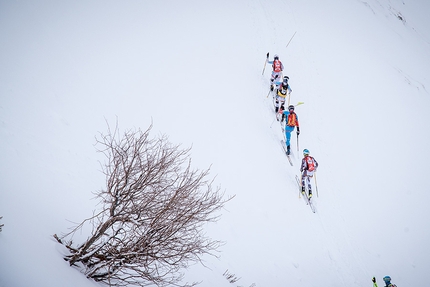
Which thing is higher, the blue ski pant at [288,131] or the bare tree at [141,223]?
the blue ski pant at [288,131]

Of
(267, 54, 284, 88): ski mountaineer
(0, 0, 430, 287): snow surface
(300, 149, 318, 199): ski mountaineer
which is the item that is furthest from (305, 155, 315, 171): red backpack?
(267, 54, 284, 88): ski mountaineer

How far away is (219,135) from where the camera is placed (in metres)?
10.3

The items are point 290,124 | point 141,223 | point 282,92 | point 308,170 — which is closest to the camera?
point 141,223

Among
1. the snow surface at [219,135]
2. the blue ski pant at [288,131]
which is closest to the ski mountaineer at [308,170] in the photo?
the snow surface at [219,135]

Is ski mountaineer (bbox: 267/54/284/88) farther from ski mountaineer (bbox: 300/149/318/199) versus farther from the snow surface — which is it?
ski mountaineer (bbox: 300/149/318/199)

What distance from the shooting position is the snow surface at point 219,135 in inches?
223

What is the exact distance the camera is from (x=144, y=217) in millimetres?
4164

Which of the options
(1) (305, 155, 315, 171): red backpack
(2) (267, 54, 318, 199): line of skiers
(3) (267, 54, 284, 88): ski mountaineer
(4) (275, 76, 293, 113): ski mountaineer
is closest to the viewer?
(1) (305, 155, 315, 171): red backpack

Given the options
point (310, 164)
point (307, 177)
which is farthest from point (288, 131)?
point (307, 177)

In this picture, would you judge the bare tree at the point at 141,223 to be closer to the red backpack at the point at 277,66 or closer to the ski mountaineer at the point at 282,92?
the ski mountaineer at the point at 282,92

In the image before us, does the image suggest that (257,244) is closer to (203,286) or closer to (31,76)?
(203,286)

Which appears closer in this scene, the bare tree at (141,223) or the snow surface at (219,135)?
the bare tree at (141,223)

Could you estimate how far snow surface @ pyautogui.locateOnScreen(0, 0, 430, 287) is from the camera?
5656 millimetres

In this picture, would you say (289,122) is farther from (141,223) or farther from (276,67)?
(141,223)
